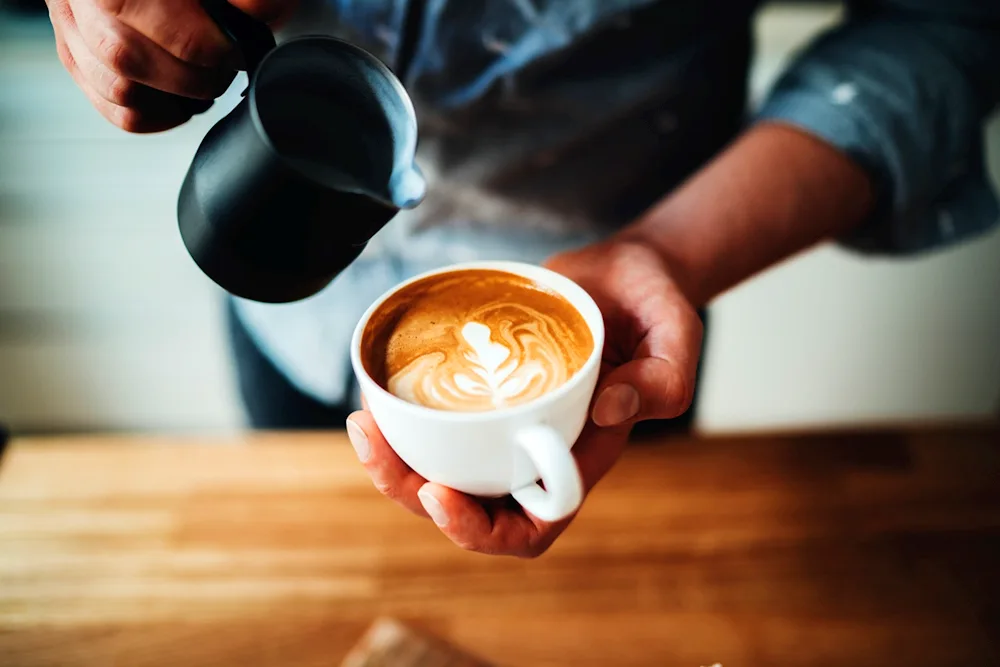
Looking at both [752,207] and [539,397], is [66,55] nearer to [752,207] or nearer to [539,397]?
[539,397]

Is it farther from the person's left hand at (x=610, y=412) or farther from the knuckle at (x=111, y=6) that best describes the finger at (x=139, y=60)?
the person's left hand at (x=610, y=412)

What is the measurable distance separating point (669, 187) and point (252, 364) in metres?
0.69

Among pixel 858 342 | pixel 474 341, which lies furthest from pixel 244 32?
pixel 858 342

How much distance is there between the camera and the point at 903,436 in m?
1.04

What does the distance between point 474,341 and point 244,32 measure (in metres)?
0.32

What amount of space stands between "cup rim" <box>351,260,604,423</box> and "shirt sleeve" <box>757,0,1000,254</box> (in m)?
0.45

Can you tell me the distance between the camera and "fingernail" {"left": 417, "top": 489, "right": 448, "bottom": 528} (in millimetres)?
659

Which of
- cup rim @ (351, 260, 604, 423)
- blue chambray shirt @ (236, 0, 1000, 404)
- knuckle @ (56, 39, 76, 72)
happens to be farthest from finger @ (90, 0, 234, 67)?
blue chambray shirt @ (236, 0, 1000, 404)

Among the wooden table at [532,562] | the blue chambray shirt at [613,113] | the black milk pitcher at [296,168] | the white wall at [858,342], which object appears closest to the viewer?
the black milk pitcher at [296,168]

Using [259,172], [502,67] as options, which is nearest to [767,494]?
[502,67]

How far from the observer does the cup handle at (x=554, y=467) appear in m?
0.56

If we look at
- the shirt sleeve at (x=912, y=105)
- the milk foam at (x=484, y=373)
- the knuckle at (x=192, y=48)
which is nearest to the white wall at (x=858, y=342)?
the shirt sleeve at (x=912, y=105)

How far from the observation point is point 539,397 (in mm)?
638

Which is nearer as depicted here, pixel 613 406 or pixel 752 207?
pixel 613 406
